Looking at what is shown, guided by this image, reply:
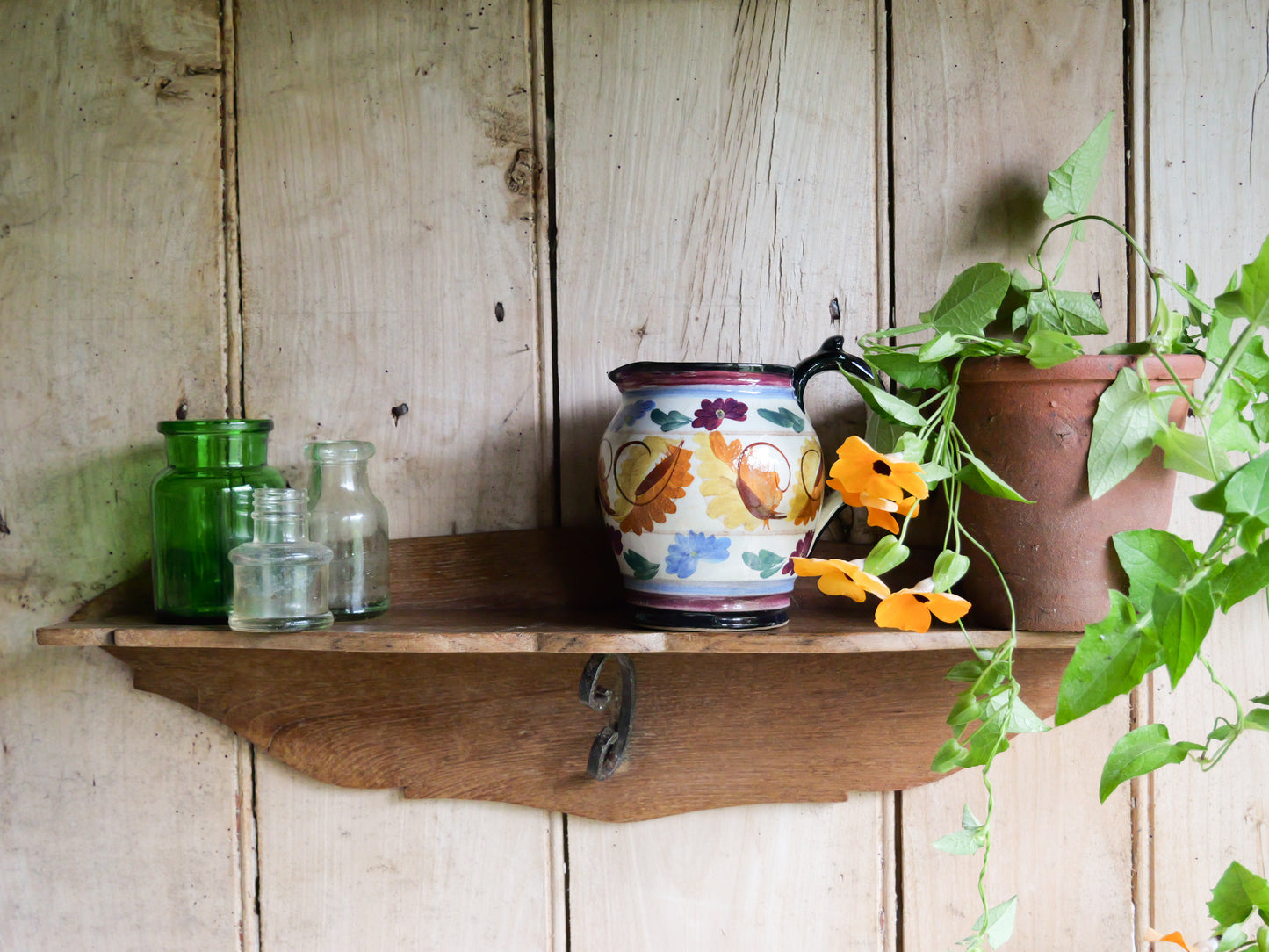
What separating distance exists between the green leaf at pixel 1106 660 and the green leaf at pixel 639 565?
0.24m

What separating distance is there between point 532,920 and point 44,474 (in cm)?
52

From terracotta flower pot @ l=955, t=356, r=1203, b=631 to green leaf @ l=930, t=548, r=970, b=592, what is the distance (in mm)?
59

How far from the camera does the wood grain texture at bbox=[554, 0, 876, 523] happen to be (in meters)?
0.70

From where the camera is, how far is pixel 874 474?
52 centimetres

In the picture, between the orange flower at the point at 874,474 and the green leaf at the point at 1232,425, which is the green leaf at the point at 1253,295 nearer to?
the green leaf at the point at 1232,425

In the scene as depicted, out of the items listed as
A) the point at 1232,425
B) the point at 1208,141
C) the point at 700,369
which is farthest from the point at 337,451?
the point at 1208,141

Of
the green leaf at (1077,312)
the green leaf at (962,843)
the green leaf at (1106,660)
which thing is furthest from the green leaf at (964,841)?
the green leaf at (1077,312)

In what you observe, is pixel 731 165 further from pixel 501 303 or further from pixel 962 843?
pixel 962 843

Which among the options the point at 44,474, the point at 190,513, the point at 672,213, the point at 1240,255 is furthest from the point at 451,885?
the point at 1240,255

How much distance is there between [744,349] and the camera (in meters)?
0.69

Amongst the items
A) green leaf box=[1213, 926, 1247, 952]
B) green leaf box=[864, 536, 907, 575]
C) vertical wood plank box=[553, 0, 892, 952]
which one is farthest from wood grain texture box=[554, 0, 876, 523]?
green leaf box=[1213, 926, 1247, 952]

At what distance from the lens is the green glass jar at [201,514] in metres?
0.62

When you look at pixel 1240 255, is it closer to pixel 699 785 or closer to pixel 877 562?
pixel 877 562

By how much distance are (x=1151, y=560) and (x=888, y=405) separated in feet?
0.55
